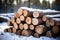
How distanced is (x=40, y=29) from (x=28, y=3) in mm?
585

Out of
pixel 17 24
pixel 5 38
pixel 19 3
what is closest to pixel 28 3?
pixel 19 3

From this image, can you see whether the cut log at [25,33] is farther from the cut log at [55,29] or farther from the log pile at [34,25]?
the cut log at [55,29]

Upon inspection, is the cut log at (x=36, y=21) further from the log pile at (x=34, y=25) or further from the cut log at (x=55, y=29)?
the cut log at (x=55, y=29)

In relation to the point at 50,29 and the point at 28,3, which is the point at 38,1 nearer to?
the point at 28,3

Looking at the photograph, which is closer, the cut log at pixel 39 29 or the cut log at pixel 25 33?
the cut log at pixel 39 29

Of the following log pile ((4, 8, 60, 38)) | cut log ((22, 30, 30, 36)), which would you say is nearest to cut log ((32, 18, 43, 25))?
log pile ((4, 8, 60, 38))

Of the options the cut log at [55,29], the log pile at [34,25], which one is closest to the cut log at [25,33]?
the log pile at [34,25]

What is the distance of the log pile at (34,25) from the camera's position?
3002 mm

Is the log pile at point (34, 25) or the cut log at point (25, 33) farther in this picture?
the cut log at point (25, 33)

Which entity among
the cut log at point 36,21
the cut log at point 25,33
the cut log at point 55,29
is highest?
the cut log at point 36,21

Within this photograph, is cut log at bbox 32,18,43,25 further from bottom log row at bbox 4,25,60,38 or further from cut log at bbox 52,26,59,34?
cut log at bbox 52,26,59,34

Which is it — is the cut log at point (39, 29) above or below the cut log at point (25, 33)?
above

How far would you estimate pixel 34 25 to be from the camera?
3.11 meters

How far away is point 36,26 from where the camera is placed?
3.09 metres
